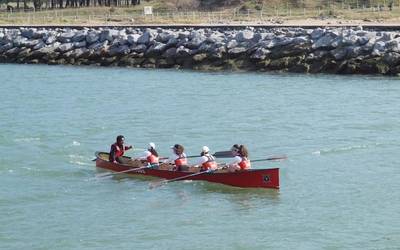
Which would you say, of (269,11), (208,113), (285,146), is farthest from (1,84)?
(269,11)

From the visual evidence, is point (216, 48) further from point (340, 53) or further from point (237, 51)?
point (340, 53)

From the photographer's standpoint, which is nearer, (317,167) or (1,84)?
(317,167)

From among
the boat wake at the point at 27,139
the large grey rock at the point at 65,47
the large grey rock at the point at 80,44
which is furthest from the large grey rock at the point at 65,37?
the boat wake at the point at 27,139

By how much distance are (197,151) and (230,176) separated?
4.68 metres

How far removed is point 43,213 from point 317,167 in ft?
27.5

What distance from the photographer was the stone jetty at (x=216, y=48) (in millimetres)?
47750

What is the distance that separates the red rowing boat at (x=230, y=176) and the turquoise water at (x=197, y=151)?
0.32 meters

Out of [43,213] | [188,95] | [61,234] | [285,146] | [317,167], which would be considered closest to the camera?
[61,234]

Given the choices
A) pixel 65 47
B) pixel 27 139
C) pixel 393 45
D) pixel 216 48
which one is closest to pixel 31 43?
pixel 65 47

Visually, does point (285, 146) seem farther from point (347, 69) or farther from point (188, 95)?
point (347, 69)

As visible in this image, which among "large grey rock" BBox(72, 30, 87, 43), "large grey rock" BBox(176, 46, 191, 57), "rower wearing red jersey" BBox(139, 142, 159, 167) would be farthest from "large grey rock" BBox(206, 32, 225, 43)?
"rower wearing red jersey" BBox(139, 142, 159, 167)

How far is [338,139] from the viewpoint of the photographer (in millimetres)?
31266

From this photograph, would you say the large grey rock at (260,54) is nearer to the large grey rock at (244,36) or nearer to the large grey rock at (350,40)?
the large grey rock at (244,36)

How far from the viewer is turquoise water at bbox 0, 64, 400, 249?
70.0 ft
